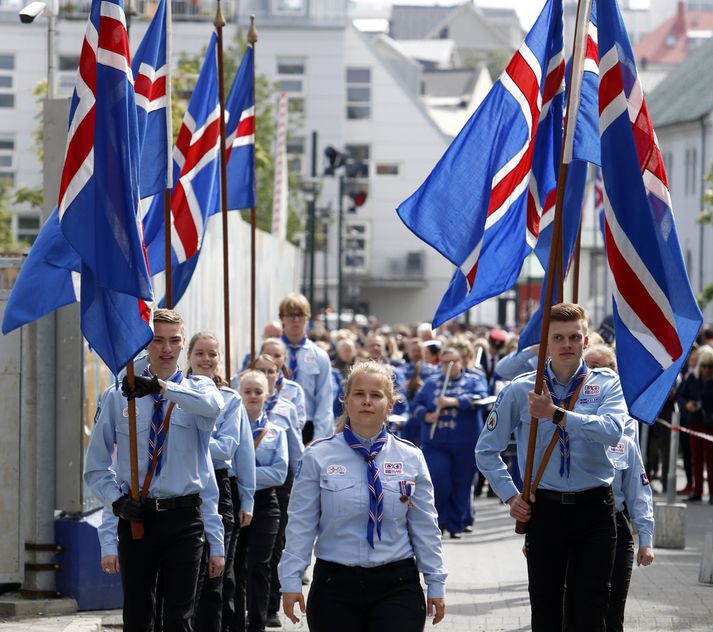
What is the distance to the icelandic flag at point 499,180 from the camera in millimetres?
9047

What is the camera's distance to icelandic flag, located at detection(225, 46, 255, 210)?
14.1m

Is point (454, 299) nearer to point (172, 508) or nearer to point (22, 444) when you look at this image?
point (172, 508)

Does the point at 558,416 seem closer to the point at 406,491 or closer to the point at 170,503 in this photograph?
the point at 406,491

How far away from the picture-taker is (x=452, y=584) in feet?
43.7

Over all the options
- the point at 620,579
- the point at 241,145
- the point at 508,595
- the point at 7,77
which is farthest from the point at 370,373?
the point at 7,77

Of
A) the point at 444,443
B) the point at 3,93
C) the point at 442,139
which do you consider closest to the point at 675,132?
the point at 442,139

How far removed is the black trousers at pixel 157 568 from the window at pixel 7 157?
201 feet

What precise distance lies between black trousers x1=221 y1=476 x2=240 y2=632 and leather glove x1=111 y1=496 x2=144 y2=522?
202 cm

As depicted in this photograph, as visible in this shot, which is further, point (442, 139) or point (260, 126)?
point (442, 139)

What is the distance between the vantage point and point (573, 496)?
313 inches

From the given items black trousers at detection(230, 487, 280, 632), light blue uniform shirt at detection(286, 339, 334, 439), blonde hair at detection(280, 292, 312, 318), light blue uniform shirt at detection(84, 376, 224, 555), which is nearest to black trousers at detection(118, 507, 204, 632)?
light blue uniform shirt at detection(84, 376, 224, 555)

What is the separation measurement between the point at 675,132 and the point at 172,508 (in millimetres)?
69991

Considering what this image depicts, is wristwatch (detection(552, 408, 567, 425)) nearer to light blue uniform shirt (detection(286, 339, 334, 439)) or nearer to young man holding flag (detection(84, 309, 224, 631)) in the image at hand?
young man holding flag (detection(84, 309, 224, 631))

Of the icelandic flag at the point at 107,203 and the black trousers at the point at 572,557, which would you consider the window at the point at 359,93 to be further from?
the black trousers at the point at 572,557
